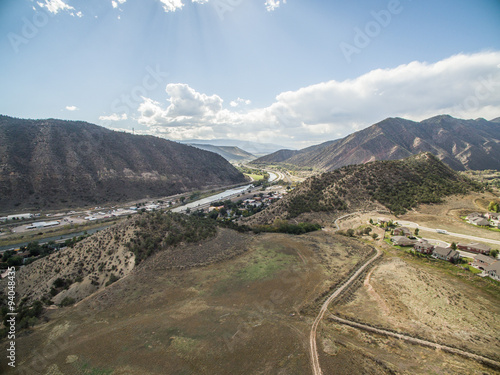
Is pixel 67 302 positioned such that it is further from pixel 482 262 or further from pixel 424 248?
pixel 482 262

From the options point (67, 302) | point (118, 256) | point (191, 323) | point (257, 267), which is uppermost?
point (118, 256)

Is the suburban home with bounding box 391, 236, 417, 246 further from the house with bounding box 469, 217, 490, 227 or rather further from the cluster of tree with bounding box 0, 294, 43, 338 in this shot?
the cluster of tree with bounding box 0, 294, 43, 338

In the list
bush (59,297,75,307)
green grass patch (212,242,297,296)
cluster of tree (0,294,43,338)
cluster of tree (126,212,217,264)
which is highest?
cluster of tree (126,212,217,264)

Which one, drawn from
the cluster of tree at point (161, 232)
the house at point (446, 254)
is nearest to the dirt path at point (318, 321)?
the house at point (446, 254)

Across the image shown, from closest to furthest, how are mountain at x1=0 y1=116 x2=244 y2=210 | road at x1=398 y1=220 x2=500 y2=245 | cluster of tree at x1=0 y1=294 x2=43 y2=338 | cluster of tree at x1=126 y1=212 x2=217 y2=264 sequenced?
cluster of tree at x1=0 y1=294 x2=43 y2=338 < cluster of tree at x1=126 y1=212 x2=217 y2=264 < road at x1=398 y1=220 x2=500 y2=245 < mountain at x1=0 y1=116 x2=244 y2=210

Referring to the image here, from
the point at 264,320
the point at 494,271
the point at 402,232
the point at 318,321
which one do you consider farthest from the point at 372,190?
the point at 264,320

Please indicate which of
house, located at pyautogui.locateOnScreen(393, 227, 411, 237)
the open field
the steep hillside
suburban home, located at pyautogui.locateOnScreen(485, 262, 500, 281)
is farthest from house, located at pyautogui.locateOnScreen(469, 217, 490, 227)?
the steep hillside

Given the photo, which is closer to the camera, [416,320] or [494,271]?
[416,320]
